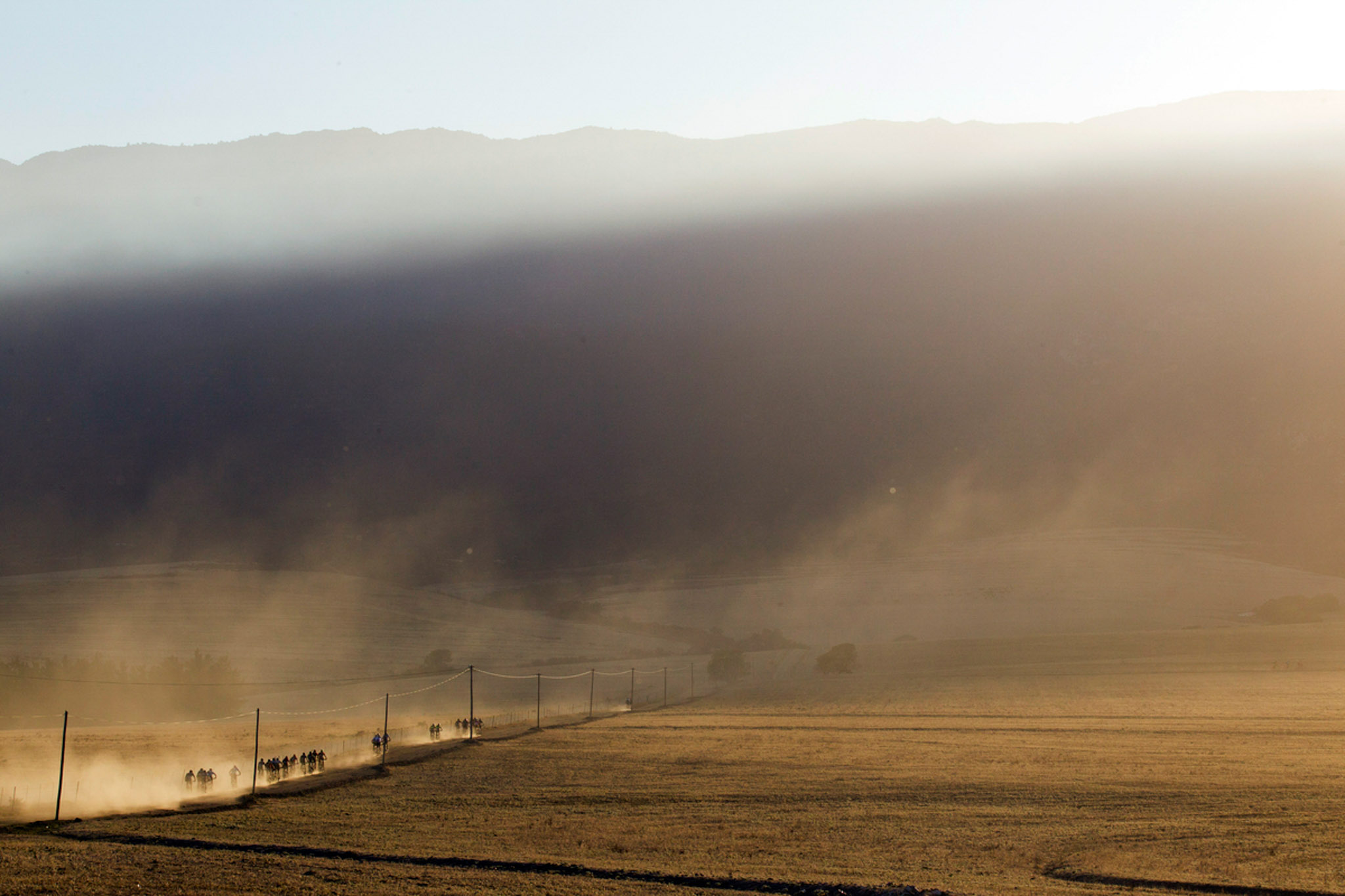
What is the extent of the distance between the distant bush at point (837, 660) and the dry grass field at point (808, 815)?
1276 inches

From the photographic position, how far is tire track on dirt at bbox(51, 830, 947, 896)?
14.8 metres

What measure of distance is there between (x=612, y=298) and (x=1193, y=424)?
107638mm

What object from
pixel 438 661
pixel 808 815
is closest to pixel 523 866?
pixel 808 815

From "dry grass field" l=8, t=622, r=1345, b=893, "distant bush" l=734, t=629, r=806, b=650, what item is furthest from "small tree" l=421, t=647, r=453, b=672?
"dry grass field" l=8, t=622, r=1345, b=893

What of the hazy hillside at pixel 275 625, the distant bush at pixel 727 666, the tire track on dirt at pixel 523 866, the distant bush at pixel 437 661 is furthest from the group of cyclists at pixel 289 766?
the hazy hillside at pixel 275 625

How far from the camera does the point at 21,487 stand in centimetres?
13650

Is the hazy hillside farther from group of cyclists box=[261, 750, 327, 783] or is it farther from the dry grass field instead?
group of cyclists box=[261, 750, 327, 783]

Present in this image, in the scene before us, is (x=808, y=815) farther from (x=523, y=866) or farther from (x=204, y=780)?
(x=204, y=780)

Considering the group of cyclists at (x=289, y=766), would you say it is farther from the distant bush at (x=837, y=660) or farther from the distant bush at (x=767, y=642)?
the distant bush at (x=767, y=642)

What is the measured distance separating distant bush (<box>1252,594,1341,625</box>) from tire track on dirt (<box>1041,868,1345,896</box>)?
7999 centimetres

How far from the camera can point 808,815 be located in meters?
21.3

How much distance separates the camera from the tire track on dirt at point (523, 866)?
14.8m

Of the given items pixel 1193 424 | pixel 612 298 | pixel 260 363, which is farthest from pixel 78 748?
pixel 612 298

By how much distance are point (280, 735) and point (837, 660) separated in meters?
44.2
